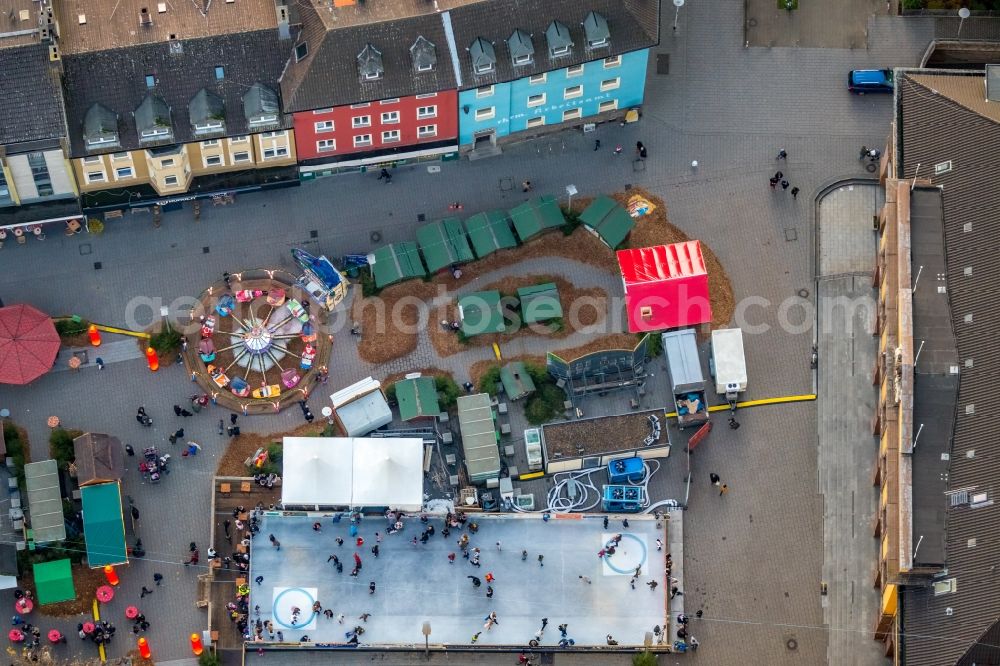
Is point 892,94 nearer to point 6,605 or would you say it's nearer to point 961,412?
point 961,412

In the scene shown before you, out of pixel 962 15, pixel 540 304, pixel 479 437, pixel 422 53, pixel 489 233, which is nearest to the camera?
pixel 479 437

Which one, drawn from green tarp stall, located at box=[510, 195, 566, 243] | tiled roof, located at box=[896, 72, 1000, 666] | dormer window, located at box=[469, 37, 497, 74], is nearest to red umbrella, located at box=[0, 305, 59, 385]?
green tarp stall, located at box=[510, 195, 566, 243]

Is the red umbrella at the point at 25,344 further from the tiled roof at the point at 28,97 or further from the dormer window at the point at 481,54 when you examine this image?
the dormer window at the point at 481,54

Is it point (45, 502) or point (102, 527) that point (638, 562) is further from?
point (45, 502)

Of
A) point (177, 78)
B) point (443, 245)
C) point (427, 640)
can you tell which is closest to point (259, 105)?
point (177, 78)

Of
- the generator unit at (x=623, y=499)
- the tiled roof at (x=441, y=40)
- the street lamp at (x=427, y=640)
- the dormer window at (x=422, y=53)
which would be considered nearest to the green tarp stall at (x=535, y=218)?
the tiled roof at (x=441, y=40)

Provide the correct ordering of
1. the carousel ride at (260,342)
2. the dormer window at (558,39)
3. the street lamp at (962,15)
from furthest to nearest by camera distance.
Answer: the street lamp at (962,15) < the dormer window at (558,39) < the carousel ride at (260,342)
